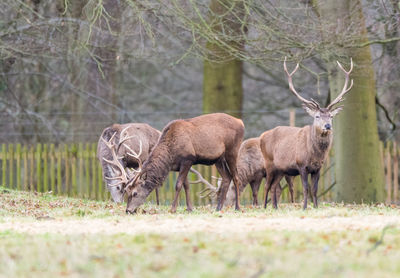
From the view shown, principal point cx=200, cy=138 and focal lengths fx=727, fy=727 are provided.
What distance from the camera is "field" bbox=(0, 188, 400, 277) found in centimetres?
606

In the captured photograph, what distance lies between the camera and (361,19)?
15.8 meters

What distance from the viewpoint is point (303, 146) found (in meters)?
13.1

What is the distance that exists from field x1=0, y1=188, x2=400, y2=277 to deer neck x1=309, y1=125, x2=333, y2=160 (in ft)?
8.11

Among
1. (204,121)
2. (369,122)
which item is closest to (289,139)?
(204,121)

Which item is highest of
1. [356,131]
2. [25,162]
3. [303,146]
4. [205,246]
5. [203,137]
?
[356,131]

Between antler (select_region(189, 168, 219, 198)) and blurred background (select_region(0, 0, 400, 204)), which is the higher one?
blurred background (select_region(0, 0, 400, 204))

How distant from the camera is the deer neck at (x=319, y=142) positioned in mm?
12672

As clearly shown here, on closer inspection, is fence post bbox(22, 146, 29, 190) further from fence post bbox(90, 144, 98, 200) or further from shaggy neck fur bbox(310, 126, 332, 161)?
shaggy neck fur bbox(310, 126, 332, 161)

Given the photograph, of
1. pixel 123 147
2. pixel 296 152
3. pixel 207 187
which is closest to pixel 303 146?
pixel 296 152

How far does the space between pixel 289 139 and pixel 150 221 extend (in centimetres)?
474

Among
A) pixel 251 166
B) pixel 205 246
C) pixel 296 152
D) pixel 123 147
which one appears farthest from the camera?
pixel 251 166

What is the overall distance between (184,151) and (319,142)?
238 cm

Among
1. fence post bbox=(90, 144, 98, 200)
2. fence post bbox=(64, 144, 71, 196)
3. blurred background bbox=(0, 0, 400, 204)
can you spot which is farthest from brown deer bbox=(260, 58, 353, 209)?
fence post bbox=(64, 144, 71, 196)

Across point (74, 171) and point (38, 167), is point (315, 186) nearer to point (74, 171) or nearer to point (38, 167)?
point (74, 171)
